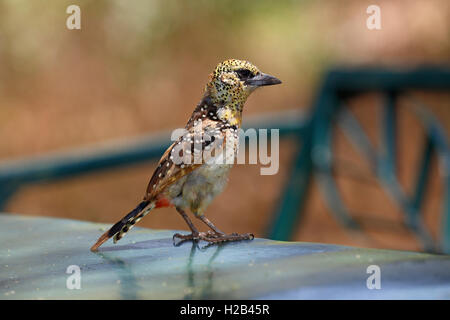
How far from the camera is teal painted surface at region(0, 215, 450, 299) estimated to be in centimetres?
153

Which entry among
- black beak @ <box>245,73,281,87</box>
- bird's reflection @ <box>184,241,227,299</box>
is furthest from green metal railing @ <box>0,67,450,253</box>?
bird's reflection @ <box>184,241,227,299</box>

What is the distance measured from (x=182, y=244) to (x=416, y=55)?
8.55 m

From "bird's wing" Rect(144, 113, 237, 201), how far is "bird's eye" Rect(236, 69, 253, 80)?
15cm

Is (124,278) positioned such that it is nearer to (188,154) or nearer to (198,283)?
(198,283)

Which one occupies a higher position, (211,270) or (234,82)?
(234,82)

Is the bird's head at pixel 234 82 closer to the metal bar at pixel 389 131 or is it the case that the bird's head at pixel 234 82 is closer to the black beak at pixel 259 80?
the black beak at pixel 259 80

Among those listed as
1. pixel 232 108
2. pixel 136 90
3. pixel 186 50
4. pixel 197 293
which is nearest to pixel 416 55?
pixel 186 50

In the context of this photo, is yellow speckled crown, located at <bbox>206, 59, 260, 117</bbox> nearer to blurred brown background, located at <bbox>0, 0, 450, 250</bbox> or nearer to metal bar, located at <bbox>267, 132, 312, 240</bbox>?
metal bar, located at <bbox>267, 132, 312, 240</bbox>

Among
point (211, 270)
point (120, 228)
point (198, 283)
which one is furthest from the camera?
point (120, 228)

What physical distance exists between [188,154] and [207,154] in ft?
0.17

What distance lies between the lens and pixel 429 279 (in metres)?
1.60

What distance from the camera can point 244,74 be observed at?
2172mm

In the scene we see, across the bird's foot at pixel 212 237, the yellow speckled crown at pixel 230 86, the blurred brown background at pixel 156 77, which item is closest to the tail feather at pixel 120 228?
the bird's foot at pixel 212 237

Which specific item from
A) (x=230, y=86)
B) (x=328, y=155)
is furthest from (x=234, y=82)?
(x=328, y=155)
